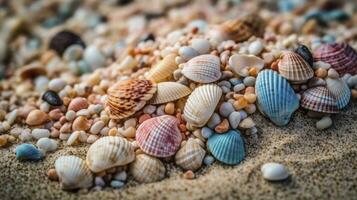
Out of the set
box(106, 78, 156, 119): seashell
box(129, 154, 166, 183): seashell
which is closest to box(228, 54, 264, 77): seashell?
box(106, 78, 156, 119): seashell

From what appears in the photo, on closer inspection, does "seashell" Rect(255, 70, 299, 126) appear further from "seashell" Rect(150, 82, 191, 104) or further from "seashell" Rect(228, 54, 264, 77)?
"seashell" Rect(150, 82, 191, 104)

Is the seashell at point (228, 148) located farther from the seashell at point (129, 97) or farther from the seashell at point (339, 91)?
the seashell at point (339, 91)

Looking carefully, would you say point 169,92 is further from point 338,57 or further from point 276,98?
point 338,57

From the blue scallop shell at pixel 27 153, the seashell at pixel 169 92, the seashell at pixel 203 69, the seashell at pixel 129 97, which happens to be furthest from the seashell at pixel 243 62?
the blue scallop shell at pixel 27 153

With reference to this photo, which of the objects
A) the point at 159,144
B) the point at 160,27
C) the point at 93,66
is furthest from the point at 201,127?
the point at 160,27

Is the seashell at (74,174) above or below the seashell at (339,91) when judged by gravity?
above

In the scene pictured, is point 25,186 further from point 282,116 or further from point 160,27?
point 160,27
